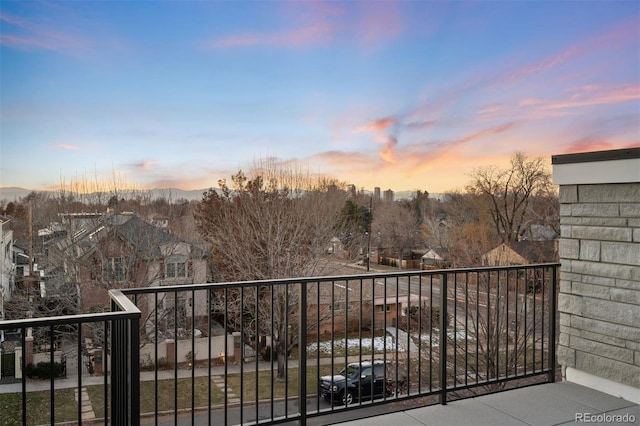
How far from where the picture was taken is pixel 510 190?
762 inches

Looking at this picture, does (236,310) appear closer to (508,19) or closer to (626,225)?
(508,19)

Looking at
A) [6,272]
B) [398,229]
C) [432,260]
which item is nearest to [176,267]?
[6,272]

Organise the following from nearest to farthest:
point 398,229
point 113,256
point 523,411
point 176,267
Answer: point 523,411, point 113,256, point 176,267, point 398,229

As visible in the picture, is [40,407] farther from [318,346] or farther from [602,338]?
[602,338]

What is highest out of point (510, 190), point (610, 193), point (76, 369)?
point (510, 190)

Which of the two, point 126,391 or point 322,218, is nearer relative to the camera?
point 126,391

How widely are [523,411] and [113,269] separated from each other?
1543 cm

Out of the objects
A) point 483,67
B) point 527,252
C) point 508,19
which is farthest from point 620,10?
point 527,252

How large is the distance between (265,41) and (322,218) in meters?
6.37

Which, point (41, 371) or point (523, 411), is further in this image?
point (41, 371)

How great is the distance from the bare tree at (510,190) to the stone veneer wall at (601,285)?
51.8ft

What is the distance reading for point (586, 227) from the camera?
10.2 feet

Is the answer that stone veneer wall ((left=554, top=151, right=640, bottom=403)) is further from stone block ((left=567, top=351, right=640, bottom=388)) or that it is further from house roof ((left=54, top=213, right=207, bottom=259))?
house roof ((left=54, top=213, right=207, bottom=259))

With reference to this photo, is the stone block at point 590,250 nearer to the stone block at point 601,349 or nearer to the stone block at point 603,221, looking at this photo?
the stone block at point 603,221
